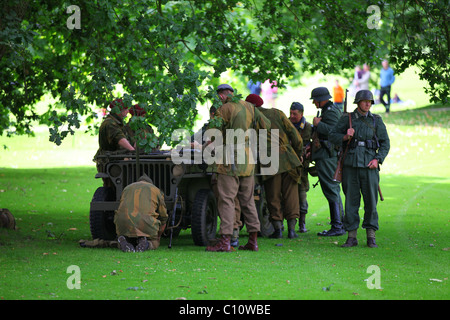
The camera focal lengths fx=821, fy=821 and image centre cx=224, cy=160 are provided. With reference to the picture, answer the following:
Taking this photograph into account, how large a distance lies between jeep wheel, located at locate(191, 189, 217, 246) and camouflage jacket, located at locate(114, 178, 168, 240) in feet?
1.82

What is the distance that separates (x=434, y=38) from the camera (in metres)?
12.5

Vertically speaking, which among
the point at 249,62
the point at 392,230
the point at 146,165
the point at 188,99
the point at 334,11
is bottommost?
the point at 392,230

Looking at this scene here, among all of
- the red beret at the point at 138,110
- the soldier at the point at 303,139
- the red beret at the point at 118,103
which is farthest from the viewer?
the soldier at the point at 303,139

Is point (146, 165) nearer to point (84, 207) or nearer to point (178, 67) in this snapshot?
point (178, 67)

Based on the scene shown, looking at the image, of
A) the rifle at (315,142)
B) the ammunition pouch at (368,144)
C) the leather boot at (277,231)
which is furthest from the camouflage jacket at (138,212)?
the rifle at (315,142)

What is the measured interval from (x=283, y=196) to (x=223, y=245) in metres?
2.16

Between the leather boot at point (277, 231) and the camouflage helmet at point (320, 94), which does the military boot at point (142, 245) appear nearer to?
the leather boot at point (277, 231)

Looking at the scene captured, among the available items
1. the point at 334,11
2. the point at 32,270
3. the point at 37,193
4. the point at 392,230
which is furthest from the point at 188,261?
the point at 37,193

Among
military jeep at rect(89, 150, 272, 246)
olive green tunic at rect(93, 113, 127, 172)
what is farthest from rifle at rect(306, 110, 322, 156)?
olive green tunic at rect(93, 113, 127, 172)

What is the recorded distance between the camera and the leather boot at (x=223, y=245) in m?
10.8

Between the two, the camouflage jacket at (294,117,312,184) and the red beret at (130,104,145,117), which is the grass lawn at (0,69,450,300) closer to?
the camouflage jacket at (294,117,312,184)

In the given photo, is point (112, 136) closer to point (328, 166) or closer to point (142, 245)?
point (142, 245)

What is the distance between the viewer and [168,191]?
11484 millimetres

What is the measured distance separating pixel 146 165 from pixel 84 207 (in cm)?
604
